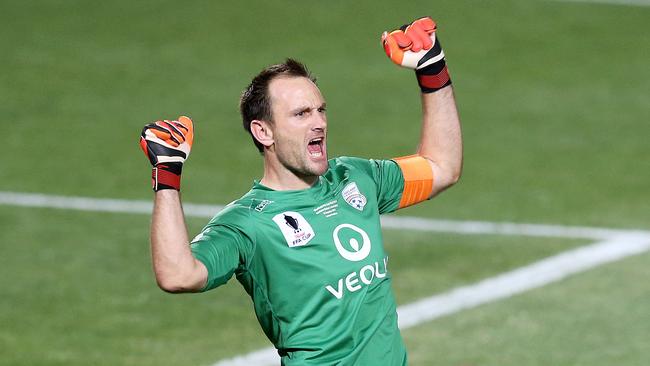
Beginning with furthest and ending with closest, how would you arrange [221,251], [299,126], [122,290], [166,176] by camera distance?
[122,290] < [299,126] < [221,251] < [166,176]

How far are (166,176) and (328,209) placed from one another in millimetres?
1038

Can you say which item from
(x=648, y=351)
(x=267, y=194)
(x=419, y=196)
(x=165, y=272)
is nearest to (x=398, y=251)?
(x=648, y=351)

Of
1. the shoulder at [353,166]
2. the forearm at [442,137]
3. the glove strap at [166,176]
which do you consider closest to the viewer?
the glove strap at [166,176]

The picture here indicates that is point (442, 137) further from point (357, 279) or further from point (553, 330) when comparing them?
point (553, 330)

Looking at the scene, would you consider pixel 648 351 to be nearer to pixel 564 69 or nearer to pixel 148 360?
pixel 148 360

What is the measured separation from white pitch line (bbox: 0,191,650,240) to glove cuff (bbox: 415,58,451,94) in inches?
174

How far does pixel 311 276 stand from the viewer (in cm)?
734

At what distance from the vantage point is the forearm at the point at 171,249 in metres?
6.72

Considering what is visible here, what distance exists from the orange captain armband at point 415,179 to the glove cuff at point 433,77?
0.39m

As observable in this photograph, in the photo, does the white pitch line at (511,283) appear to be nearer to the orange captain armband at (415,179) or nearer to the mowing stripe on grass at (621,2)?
the orange captain armband at (415,179)

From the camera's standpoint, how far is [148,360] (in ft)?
33.2

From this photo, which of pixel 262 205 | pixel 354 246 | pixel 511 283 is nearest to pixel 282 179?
pixel 262 205

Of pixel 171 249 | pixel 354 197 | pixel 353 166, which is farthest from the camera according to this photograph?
pixel 353 166

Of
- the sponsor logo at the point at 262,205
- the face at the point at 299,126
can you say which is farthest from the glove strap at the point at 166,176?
the face at the point at 299,126
